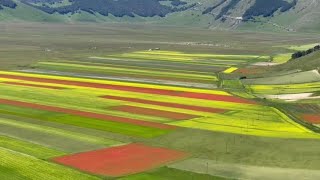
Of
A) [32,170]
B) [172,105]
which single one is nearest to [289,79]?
[172,105]

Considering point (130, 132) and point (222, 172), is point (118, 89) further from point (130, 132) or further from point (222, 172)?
point (222, 172)

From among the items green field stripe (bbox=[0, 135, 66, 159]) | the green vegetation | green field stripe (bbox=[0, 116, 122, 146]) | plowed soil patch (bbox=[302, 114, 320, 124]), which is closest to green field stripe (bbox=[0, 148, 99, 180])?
green field stripe (bbox=[0, 135, 66, 159])

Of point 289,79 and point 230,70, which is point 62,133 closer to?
point 289,79

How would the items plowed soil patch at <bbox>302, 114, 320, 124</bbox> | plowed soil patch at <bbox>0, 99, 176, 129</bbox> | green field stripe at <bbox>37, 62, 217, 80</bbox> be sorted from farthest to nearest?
green field stripe at <bbox>37, 62, 217, 80</bbox> → plowed soil patch at <bbox>302, 114, 320, 124</bbox> → plowed soil patch at <bbox>0, 99, 176, 129</bbox>

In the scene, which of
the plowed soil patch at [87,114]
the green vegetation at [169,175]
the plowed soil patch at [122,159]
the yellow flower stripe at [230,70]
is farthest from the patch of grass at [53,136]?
the yellow flower stripe at [230,70]

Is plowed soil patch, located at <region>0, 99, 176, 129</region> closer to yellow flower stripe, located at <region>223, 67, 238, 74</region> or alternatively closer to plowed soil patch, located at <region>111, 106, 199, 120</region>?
plowed soil patch, located at <region>111, 106, 199, 120</region>

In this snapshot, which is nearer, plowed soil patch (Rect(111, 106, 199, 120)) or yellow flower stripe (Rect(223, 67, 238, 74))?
plowed soil patch (Rect(111, 106, 199, 120))

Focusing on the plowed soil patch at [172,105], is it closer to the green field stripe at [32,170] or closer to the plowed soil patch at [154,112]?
the plowed soil patch at [154,112]
